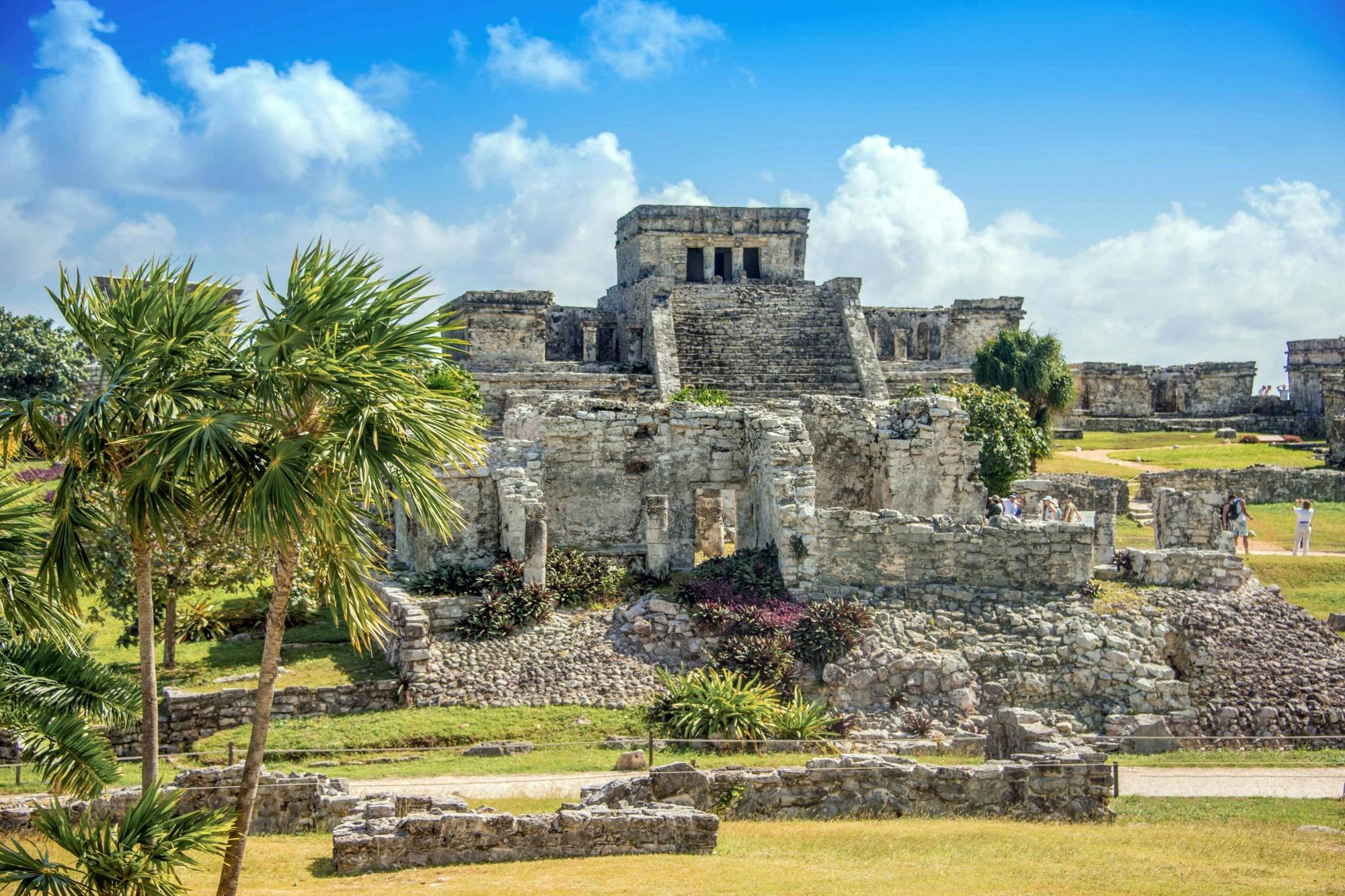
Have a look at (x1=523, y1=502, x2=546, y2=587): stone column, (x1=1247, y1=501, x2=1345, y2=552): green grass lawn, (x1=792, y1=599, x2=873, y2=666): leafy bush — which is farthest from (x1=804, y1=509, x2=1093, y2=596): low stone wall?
(x1=1247, y1=501, x2=1345, y2=552): green grass lawn

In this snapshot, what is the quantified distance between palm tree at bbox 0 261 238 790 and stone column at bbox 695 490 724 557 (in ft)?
48.6

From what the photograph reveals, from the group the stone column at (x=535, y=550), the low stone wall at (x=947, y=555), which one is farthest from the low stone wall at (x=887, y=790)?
the stone column at (x=535, y=550)

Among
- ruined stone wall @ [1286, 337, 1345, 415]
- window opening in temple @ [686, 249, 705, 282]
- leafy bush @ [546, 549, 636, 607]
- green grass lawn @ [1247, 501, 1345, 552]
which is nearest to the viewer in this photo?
leafy bush @ [546, 549, 636, 607]

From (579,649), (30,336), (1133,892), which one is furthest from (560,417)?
(30,336)

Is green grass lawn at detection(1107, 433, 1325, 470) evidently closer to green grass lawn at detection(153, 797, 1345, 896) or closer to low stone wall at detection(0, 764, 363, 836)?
green grass lawn at detection(153, 797, 1345, 896)

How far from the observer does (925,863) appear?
35.0 feet

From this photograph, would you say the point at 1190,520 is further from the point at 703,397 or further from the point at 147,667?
the point at 147,667

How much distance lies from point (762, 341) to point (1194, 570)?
18.2 meters

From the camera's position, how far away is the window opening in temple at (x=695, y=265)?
41969mm

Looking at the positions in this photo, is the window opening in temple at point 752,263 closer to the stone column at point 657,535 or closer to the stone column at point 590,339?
the stone column at point 590,339

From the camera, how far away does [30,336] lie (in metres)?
35.8

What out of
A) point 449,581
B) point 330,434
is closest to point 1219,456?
point 449,581

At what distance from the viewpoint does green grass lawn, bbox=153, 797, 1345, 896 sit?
9.92 meters

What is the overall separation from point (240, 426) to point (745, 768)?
6095mm
